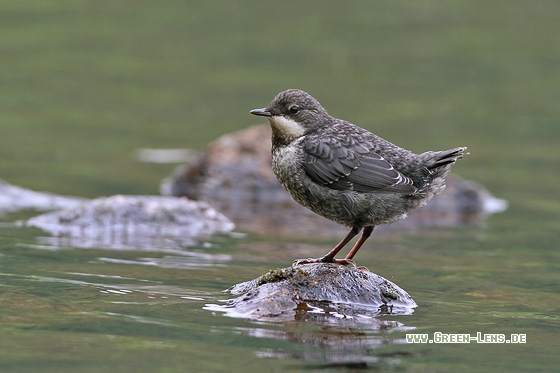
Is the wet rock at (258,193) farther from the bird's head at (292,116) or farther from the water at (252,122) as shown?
the bird's head at (292,116)

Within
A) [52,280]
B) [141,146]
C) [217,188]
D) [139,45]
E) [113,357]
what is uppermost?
[139,45]

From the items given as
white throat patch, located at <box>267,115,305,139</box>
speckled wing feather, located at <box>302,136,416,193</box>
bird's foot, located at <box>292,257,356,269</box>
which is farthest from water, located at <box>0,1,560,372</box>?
white throat patch, located at <box>267,115,305,139</box>

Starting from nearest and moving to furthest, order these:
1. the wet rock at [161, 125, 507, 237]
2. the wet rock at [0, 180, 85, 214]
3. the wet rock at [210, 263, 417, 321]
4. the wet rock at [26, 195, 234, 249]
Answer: the wet rock at [210, 263, 417, 321], the wet rock at [26, 195, 234, 249], the wet rock at [0, 180, 85, 214], the wet rock at [161, 125, 507, 237]

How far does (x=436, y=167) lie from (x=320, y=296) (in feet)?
4.46

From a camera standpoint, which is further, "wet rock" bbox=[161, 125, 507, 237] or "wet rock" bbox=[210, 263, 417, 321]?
"wet rock" bbox=[161, 125, 507, 237]

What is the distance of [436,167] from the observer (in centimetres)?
713

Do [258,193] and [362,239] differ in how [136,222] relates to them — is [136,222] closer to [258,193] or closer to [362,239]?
[258,193]

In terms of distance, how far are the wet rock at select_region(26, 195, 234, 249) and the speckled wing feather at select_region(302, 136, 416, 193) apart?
2983 mm

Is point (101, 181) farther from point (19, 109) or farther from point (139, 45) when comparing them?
point (139, 45)

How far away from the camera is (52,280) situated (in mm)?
7402

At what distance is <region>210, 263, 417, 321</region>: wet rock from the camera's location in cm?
642

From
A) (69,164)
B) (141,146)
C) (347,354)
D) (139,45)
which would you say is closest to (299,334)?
(347,354)

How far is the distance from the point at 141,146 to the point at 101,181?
2476mm

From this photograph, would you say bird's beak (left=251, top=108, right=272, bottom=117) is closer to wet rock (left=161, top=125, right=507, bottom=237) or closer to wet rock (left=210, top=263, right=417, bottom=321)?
wet rock (left=210, top=263, right=417, bottom=321)
